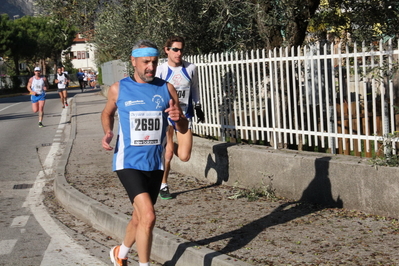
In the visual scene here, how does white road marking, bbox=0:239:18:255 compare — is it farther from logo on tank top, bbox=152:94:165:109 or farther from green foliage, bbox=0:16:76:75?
green foliage, bbox=0:16:76:75

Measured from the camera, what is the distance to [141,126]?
15.4 feet

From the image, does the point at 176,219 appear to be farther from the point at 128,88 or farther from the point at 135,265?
the point at 128,88

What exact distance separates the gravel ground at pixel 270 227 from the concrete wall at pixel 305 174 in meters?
0.13

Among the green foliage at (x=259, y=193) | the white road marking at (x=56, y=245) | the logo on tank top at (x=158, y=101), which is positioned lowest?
the white road marking at (x=56, y=245)

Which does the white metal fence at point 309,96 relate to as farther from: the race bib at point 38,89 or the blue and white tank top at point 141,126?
the race bib at point 38,89

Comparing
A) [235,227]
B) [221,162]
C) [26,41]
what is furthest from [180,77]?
[26,41]

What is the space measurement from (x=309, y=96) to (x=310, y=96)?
5cm

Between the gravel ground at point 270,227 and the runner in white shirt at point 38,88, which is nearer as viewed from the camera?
the gravel ground at point 270,227

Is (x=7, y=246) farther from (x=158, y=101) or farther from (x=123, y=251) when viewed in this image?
(x=158, y=101)

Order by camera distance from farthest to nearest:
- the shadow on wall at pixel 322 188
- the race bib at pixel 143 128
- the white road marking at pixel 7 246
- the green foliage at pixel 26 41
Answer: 1. the green foliage at pixel 26 41
2. the shadow on wall at pixel 322 188
3. the white road marking at pixel 7 246
4. the race bib at pixel 143 128

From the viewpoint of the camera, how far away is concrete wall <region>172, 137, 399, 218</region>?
618 centimetres

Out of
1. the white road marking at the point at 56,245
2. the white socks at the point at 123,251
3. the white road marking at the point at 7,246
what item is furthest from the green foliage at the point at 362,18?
the white road marking at the point at 7,246

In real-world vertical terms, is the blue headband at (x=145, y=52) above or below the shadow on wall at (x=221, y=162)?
above

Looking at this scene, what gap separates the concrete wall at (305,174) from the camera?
6.18m
